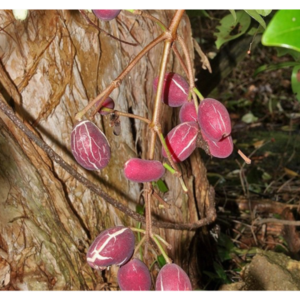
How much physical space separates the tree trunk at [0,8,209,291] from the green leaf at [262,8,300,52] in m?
0.84

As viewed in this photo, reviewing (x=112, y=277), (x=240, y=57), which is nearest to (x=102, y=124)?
(x=112, y=277)

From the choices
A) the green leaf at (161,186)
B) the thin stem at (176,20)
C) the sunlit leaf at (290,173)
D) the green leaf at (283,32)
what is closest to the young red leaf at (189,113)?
the thin stem at (176,20)

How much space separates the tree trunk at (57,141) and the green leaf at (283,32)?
838mm

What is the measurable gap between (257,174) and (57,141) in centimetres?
191

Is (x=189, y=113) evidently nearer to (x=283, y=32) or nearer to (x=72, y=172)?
(x=72, y=172)

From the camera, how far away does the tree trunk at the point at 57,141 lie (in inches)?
44.7

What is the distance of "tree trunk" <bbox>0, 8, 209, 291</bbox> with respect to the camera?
3.72 feet

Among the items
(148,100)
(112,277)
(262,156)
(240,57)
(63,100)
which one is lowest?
(262,156)

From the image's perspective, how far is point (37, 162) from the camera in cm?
118

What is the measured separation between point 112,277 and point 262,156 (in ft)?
7.03

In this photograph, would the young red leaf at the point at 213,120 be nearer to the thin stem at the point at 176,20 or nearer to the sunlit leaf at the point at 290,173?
the thin stem at the point at 176,20

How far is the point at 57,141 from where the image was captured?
123 cm

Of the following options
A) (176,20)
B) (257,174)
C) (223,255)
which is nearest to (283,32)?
(176,20)

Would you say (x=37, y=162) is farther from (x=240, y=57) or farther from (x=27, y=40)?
(x=240, y=57)
